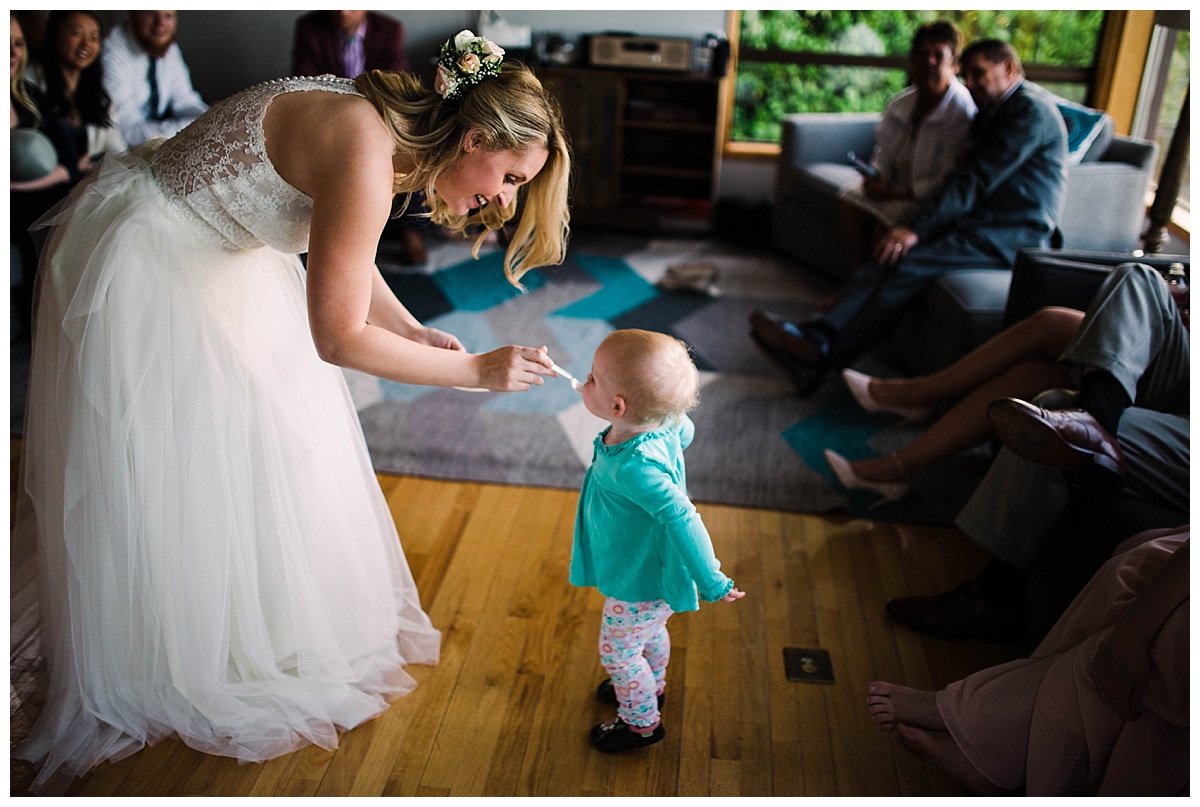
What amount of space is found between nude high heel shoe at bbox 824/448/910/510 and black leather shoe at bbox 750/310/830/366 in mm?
610

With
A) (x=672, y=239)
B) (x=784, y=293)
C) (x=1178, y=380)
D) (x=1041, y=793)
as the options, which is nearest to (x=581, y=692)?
(x=1041, y=793)

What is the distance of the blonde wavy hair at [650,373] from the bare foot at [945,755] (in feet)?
2.41

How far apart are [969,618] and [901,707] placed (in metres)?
0.39

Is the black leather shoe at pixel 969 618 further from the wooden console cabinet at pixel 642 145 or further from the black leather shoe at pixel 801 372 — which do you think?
the wooden console cabinet at pixel 642 145

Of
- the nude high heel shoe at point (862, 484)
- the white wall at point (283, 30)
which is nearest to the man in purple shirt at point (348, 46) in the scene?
the white wall at point (283, 30)

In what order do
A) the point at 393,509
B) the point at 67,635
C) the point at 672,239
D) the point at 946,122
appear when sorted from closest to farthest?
the point at 67,635, the point at 393,509, the point at 946,122, the point at 672,239

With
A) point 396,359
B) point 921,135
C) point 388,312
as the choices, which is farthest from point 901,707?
point 921,135

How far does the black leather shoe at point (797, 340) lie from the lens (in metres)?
3.20

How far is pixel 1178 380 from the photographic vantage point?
2.13m

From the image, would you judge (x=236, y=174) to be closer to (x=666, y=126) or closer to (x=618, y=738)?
(x=618, y=738)

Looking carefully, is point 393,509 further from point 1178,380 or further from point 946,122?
point 946,122

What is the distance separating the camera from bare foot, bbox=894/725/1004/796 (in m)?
1.60

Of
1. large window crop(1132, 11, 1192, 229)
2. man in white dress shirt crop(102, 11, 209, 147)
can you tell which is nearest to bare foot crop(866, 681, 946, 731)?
large window crop(1132, 11, 1192, 229)

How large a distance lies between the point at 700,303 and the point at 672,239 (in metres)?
1.05
